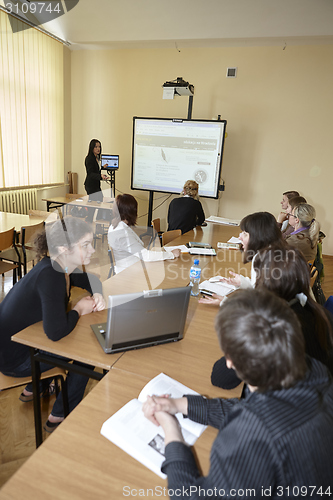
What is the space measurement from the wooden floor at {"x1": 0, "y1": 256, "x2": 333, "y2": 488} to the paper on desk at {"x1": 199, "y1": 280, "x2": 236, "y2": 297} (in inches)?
42.2

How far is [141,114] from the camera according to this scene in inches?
246

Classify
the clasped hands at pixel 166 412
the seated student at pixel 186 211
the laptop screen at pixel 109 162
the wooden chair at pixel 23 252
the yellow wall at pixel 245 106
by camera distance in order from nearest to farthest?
the clasped hands at pixel 166 412 < the wooden chair at pixel 23 252 < the seated student at pixel 186 211 < the yellow wall at pixel 245 106 < the laptop screen at pixel 109 162

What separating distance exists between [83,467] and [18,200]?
539cm

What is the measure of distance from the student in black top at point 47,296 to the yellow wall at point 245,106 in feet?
16.0

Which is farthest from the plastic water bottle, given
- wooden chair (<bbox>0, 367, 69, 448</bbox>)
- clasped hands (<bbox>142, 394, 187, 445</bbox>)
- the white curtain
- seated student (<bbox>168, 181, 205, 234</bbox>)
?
the white curtain

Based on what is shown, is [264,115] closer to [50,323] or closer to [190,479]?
[50,323]

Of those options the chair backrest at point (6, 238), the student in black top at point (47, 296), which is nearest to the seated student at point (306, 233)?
the student in black top at point (47, 296)

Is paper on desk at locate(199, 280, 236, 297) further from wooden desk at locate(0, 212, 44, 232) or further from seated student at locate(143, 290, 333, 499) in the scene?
wooden desk at locate(0, 212, 44, 232)

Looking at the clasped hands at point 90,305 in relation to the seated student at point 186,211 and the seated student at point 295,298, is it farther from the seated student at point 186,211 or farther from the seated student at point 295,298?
the seated student at point 186,211

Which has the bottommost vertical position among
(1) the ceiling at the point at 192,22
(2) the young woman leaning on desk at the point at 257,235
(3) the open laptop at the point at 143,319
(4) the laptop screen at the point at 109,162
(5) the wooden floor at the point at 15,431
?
(5) the wooden floor at the point at 15,431

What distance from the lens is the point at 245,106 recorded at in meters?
5.66

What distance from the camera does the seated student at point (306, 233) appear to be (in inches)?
121

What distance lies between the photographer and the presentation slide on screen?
5.41 meters

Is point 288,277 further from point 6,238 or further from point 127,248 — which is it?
point 6,238
